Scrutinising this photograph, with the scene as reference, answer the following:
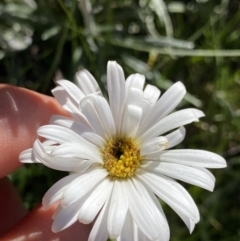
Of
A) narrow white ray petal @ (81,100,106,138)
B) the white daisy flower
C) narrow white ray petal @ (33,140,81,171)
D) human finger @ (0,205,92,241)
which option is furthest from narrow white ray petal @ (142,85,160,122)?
human finger @ (0,205,92,241)

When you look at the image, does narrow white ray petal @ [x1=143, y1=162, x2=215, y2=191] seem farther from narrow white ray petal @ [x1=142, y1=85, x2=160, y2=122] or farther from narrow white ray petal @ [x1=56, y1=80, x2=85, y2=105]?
narrow white ray petal @ [x1=56, y1=80, x2=85, y2=105]

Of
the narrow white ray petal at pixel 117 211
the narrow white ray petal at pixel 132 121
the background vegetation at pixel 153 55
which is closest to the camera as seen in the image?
the narrow white ray petal at pixel 117 211

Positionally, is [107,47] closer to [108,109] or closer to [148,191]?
[108,109]

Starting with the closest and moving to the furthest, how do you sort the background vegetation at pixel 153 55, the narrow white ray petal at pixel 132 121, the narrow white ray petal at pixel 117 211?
the narrow white ray petal at pixel 117 211, the narrow white ray petal at pixel 132 121, the background vegetation at pixel 153 55

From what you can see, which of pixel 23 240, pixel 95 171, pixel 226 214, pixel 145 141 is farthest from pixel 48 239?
pixel 226 214

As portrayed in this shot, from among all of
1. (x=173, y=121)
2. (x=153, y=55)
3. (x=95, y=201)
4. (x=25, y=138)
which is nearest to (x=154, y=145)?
(x=173, y=121)

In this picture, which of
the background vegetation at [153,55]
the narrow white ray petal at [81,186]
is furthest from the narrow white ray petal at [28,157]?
the background vegetation at [153,55]

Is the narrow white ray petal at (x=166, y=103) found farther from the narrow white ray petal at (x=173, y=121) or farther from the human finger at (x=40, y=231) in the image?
the human finger at (x=40, y=231)
